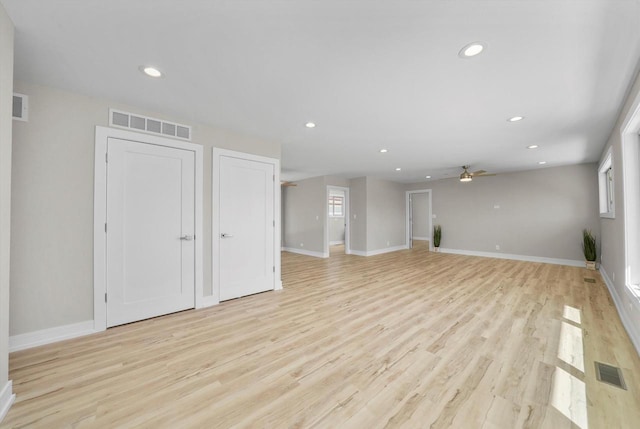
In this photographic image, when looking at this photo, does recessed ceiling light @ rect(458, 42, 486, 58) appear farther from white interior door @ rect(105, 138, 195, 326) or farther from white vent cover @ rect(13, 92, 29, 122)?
white vent cover @ rect(13, 92, 29, 122)

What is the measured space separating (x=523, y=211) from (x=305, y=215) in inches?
241

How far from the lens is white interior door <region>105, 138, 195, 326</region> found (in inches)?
106

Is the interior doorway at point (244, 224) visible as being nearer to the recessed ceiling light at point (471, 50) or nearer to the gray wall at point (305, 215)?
the recessed ceiling light at point (471, 50)

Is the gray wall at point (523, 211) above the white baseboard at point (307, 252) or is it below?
above

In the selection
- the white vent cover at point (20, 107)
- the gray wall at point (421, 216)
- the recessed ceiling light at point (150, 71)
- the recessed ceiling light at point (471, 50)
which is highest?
the recessed ceiling light at point (150, 71)

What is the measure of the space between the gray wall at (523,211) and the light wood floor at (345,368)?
3.34m

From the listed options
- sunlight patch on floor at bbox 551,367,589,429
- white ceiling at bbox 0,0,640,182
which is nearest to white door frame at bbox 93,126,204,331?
white ceiling at bbox 0,0,640,182

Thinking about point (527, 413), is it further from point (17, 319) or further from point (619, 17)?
point (17, 319)

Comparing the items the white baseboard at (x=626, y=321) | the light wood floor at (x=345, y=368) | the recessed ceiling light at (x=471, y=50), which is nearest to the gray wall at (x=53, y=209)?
the light wood floor at (x=345, y=368)

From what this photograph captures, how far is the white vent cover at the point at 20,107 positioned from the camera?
2227 mm

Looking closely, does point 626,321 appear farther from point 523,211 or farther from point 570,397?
point 523,211

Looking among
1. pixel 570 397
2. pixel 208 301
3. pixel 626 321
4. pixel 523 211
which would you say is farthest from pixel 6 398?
pixel 523 211

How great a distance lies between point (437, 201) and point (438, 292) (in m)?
5.18

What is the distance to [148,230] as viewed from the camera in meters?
2.90
